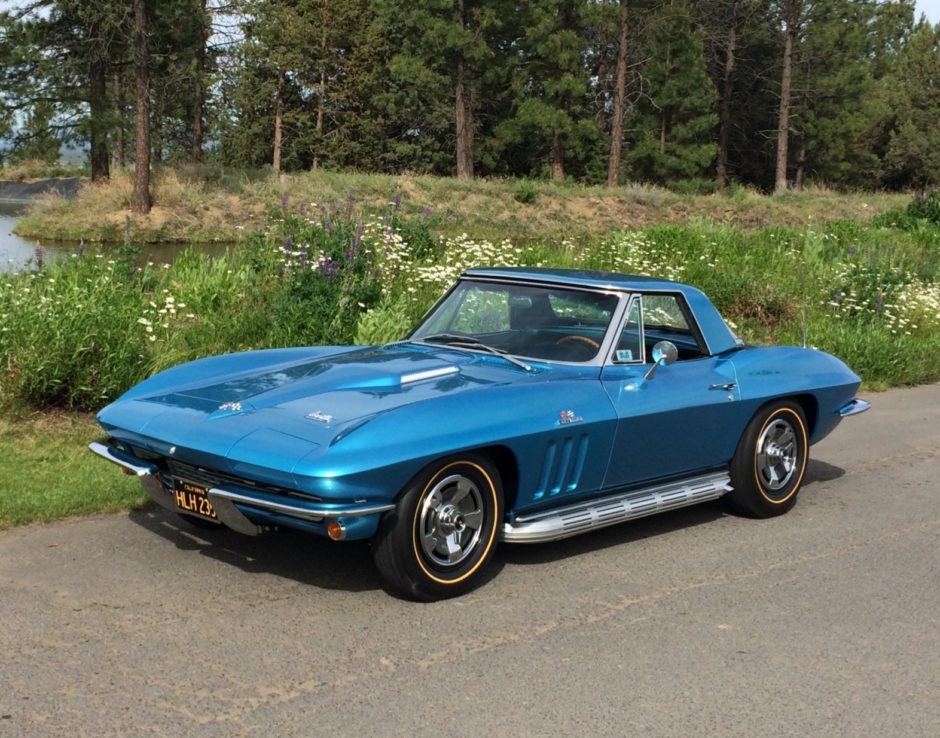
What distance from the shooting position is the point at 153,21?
33094 millimetres

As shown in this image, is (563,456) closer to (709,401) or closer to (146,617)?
(709,401)

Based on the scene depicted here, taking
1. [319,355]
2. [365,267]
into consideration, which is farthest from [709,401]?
[365,267]

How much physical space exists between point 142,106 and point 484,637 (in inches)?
1179

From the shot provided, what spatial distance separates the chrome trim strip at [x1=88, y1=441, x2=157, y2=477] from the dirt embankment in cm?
3581

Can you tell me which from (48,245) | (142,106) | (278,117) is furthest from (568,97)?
(48,245)

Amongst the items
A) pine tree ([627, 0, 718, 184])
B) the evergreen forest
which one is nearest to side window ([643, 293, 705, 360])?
the evergreen forest

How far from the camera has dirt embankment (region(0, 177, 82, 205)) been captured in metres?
40.7

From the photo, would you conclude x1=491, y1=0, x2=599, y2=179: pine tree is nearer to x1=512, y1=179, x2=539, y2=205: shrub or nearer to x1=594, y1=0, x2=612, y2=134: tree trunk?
x1=594, y1=0, x2=612, y2=134: tree trunk

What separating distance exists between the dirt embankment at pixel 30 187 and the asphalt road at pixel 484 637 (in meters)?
36.3

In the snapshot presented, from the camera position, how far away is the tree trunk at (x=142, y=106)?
30766 mm

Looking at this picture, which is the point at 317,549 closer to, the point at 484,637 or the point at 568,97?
the point at 484,637

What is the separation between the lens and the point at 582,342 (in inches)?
237

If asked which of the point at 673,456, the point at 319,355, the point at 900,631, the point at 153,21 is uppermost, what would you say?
the point at 153,21

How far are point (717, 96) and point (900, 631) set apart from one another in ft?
188
